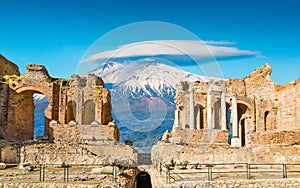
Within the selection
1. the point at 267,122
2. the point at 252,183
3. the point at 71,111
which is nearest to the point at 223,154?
the point at 252,183

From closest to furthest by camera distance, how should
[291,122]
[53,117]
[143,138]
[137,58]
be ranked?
[137,58] → [53,117] → [291,122] → [143,138]

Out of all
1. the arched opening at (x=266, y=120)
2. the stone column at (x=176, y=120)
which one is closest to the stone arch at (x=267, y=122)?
the arched opening at (x=266, y=120)

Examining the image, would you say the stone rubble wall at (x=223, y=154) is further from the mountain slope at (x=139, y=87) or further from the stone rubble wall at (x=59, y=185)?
the stone rubble wall at (x=59, y=185)

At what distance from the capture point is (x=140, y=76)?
24.4m

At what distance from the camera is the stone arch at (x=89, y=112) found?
3725 centimetres

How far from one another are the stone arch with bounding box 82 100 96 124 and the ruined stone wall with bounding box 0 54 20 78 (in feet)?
36.9

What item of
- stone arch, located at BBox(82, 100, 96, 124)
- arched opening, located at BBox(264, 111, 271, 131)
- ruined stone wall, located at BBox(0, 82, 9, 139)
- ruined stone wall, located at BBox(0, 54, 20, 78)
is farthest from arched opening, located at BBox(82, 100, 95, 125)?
arched opening, located at BBox(264, 111, 271, 131)

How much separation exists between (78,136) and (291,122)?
2386 centimetres

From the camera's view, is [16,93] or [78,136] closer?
[78,136]

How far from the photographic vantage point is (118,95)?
26578mm

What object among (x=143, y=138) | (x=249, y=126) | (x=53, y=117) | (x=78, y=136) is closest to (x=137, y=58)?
(x=78, y=136)

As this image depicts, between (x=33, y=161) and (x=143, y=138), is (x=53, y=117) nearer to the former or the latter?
(x=33, y=161)

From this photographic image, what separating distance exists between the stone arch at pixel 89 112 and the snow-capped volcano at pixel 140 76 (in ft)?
36.1

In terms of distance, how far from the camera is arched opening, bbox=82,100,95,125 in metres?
37.3
